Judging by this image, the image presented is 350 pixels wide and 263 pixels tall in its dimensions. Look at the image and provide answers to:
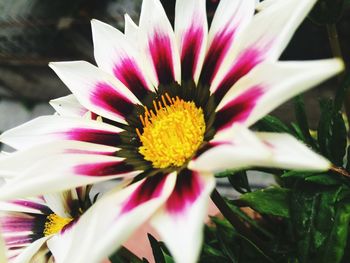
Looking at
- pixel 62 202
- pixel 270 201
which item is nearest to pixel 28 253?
pixel 62 202

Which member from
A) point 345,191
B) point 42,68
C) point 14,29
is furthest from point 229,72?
point 14,29

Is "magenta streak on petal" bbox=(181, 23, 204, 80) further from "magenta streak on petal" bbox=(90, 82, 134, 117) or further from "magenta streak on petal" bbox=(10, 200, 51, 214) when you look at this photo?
"magenta streak on petal" bbox=(10, 200, 51, 214)

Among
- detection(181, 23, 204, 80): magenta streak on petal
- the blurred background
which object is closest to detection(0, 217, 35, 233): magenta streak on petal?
detection(181, 23, 204, 80): magenta streak on petal

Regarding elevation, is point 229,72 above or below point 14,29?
below

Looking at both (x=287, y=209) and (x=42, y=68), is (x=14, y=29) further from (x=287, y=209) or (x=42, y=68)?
(x=287, y=209)

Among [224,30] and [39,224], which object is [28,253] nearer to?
[39,224]

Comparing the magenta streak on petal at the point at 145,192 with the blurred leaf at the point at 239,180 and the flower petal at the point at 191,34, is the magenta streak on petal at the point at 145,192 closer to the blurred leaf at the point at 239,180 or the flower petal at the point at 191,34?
the flower petal at the point at 191,34
